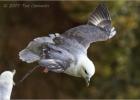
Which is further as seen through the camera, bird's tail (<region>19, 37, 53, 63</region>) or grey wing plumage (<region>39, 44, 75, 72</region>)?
bird's tail (<region>19, 37, 53, 63</region>)

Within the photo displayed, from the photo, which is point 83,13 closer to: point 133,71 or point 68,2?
point 68,2

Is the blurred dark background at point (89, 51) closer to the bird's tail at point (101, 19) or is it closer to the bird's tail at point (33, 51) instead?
the bird's tail at point (101, 19)

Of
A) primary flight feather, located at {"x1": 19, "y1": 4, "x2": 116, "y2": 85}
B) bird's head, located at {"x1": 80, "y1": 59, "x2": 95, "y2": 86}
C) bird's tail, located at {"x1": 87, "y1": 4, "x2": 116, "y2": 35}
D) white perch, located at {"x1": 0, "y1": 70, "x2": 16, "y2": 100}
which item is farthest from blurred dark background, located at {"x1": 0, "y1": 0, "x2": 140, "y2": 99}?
white perch, located at {"x1": 0, "y1": 70, "x2": 16, "y2": 100}

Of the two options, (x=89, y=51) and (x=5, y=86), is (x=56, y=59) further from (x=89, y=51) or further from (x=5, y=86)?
(x=89, y=51)

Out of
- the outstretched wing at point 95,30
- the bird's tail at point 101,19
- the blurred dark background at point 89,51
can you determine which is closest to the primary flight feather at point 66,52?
the outstretched wing at point 95,30

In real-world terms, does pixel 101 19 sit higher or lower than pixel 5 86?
higher

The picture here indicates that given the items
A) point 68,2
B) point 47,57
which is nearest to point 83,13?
point 68,2

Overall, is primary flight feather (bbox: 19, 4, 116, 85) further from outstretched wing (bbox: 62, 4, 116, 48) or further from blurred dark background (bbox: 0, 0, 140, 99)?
blurred dark background (bbox: 0, 0, 140, 99)

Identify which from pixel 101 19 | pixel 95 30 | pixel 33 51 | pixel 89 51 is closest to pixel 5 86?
pixel 33 51
